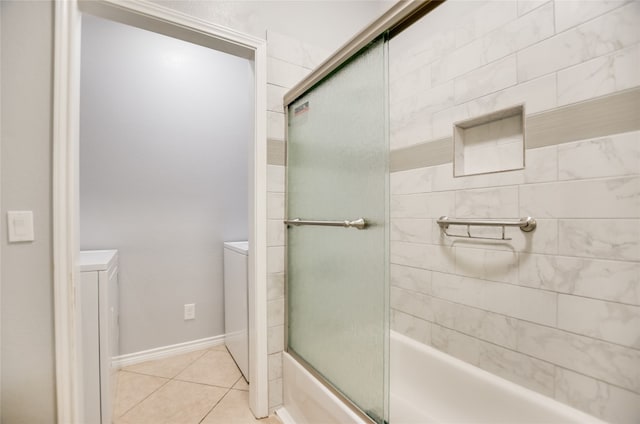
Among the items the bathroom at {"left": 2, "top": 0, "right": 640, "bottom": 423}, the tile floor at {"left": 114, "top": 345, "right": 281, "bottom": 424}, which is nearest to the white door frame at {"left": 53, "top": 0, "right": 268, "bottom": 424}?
the bathroom at {"left": 2, "top": 0, "right": 640, "bottom": 423}

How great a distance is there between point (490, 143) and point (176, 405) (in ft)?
6.82

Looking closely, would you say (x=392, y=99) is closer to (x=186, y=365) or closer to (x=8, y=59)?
(x=8, y=59)

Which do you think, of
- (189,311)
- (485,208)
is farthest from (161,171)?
(485,208)

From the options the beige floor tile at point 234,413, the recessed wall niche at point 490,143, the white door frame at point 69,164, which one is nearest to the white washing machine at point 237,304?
the beige floor tile at point 234,413

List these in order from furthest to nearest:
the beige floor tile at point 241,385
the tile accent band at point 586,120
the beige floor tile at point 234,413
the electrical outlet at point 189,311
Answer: the electrical outlet at point 189,311, the beige floor tile at point 241,385, the beige floor tile at point 234,413, the tile accent band at point 586,120

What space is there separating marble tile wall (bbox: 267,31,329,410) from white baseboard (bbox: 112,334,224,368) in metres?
0.96

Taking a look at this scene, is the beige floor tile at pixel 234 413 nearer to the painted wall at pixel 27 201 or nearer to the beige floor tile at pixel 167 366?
the beige floor tile at pixel 167 366

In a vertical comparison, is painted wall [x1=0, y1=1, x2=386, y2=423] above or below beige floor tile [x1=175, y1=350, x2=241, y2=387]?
above

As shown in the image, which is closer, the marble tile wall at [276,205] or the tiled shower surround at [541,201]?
the tiled shower surround at [541,201]

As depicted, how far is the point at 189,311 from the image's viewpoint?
88.0 inches

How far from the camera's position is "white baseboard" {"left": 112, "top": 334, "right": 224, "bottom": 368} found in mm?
2029

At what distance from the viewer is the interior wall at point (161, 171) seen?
6.54 feet

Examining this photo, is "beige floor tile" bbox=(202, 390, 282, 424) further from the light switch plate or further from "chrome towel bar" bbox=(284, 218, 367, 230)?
the light switch plate

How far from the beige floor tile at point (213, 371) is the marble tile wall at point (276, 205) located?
47 centimetres
